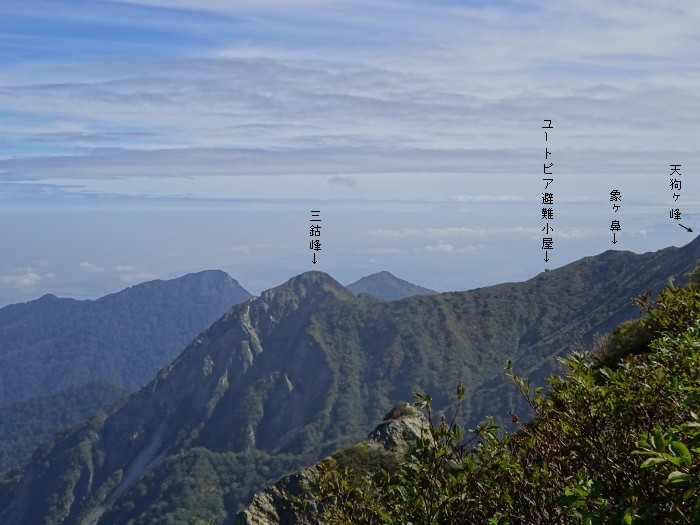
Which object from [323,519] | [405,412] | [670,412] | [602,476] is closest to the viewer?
[602,476]

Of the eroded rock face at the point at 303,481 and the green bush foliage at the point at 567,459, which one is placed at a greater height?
the green bush foliage at the point at 567,459

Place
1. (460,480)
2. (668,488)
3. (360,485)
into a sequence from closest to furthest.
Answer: (668,488) → (460,480) → (360,485)

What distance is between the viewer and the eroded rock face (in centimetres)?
2386

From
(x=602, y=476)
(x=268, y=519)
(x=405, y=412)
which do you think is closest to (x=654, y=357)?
(x=602, y=476)

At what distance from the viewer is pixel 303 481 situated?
23672 mm

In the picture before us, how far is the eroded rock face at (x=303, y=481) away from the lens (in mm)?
23859

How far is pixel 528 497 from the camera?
9805mm

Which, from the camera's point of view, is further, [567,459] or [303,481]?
[303,481]

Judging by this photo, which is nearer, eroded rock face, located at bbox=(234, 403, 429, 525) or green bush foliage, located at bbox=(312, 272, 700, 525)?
green bush foliage, located at bbox=(312, 272, 700, 525)

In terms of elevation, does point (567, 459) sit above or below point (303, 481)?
above

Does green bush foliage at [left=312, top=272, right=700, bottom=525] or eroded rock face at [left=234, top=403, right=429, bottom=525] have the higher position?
green bush foliage at [left=312, top=272, right=700, bottom=525]

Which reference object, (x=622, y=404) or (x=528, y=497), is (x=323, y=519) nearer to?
(x=528, y=497)

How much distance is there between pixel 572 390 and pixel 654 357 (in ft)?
5.69

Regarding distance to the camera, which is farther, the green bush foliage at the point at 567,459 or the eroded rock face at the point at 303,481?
the eroded rock face at the point at 303,481
